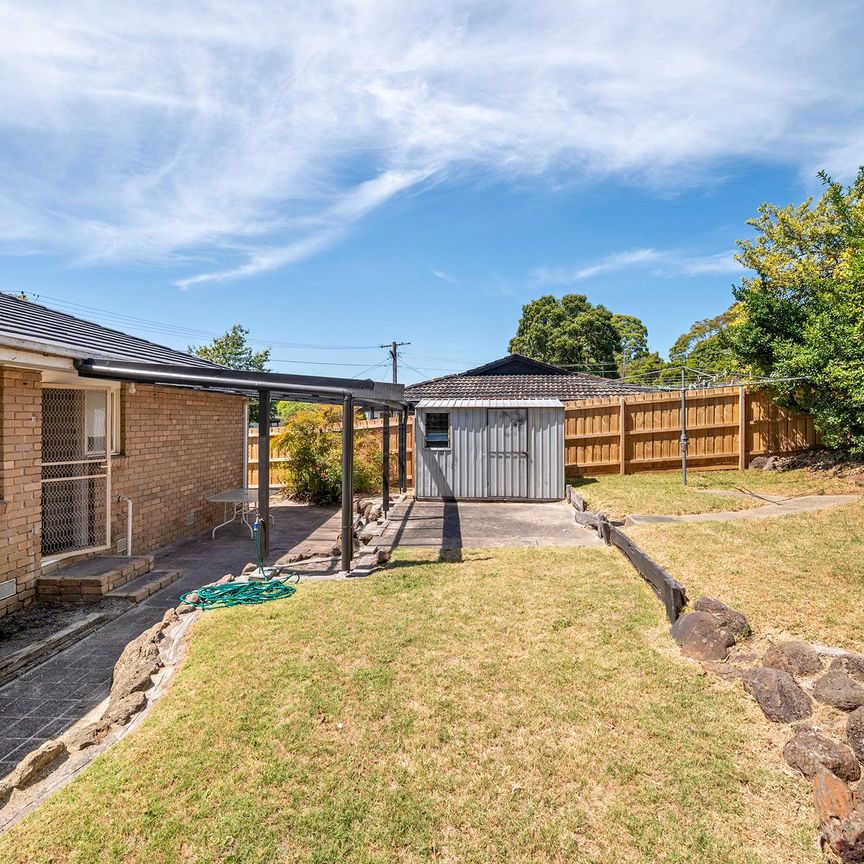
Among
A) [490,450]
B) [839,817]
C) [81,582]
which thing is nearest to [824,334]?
[490,450]

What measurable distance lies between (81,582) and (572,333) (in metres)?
37.5

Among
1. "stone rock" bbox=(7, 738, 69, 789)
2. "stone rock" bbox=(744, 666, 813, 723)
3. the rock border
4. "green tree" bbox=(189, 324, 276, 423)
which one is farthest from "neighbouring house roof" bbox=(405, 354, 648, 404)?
"green tree" bbox=(189, 324, 276, 423)

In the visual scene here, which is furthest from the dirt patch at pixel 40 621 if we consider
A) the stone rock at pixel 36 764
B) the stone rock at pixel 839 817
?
the stone rock at pixel 839 817

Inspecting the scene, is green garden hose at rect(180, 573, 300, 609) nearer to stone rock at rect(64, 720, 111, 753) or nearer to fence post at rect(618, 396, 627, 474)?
stone rock at rect(64, 720, 111, 753)

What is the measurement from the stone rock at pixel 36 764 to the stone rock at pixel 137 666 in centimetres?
54

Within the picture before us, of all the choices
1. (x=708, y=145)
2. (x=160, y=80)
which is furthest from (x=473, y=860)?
(x=708, y=145)

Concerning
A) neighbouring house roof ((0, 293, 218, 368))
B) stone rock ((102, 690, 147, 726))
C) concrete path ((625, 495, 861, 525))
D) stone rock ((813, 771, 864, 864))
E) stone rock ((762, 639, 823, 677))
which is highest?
neighbouring house roof ((0, 293, 218, 368))

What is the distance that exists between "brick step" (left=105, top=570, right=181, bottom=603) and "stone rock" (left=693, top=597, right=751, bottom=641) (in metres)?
5.97

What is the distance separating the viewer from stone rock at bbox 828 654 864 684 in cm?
323

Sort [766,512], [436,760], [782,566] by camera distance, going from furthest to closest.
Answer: [766,512] < [782,566] < [436,760]

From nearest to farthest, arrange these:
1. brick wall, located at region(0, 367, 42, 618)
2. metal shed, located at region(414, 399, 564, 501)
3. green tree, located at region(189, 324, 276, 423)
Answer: brick wall, located at region(0, 367, 42, 618) < metal shed, located at region(414, 399, 564, 501) < green tree, located at region(189, 324, 276, 423)

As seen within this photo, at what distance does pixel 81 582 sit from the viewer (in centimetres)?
559

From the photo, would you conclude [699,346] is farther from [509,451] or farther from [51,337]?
[51,337]

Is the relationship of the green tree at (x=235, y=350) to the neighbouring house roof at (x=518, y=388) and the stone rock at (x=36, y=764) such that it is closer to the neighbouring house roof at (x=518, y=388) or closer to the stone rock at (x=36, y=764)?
the neighbouring house roof at (x=518, y=388)
